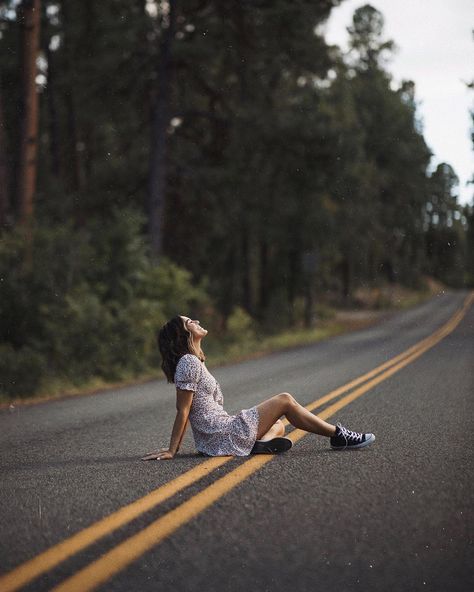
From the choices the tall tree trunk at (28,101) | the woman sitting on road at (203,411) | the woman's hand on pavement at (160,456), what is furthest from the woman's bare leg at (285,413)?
the tall tree trunk at (28,101)

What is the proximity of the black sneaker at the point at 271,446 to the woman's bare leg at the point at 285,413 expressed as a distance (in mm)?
72

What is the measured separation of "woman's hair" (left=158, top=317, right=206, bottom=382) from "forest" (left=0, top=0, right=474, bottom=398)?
21.4ft

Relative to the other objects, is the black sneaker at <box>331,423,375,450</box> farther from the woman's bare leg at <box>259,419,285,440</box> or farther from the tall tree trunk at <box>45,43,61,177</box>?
the tall tree trunk at <box>45,43,61,177</box>

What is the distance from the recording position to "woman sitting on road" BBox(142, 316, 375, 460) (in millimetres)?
5855

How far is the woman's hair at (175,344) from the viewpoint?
19.5 ft

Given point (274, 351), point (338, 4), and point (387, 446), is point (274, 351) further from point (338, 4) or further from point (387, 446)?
point (387, 446)

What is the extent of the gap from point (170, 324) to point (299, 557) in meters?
2.73

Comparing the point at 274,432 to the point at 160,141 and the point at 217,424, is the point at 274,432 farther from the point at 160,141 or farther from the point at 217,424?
the point at 160,141

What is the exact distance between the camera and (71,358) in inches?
548

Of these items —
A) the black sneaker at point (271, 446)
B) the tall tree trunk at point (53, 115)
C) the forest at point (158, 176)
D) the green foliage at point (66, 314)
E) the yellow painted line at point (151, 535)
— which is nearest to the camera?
the yellow painted line at point (151, 535)

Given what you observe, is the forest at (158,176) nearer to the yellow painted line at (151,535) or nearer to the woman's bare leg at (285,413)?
the woman's bare leg at (285,413)

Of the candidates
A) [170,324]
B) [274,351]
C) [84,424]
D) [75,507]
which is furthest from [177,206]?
[75,507]

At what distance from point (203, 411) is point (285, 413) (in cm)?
71

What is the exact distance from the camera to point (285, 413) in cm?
612
